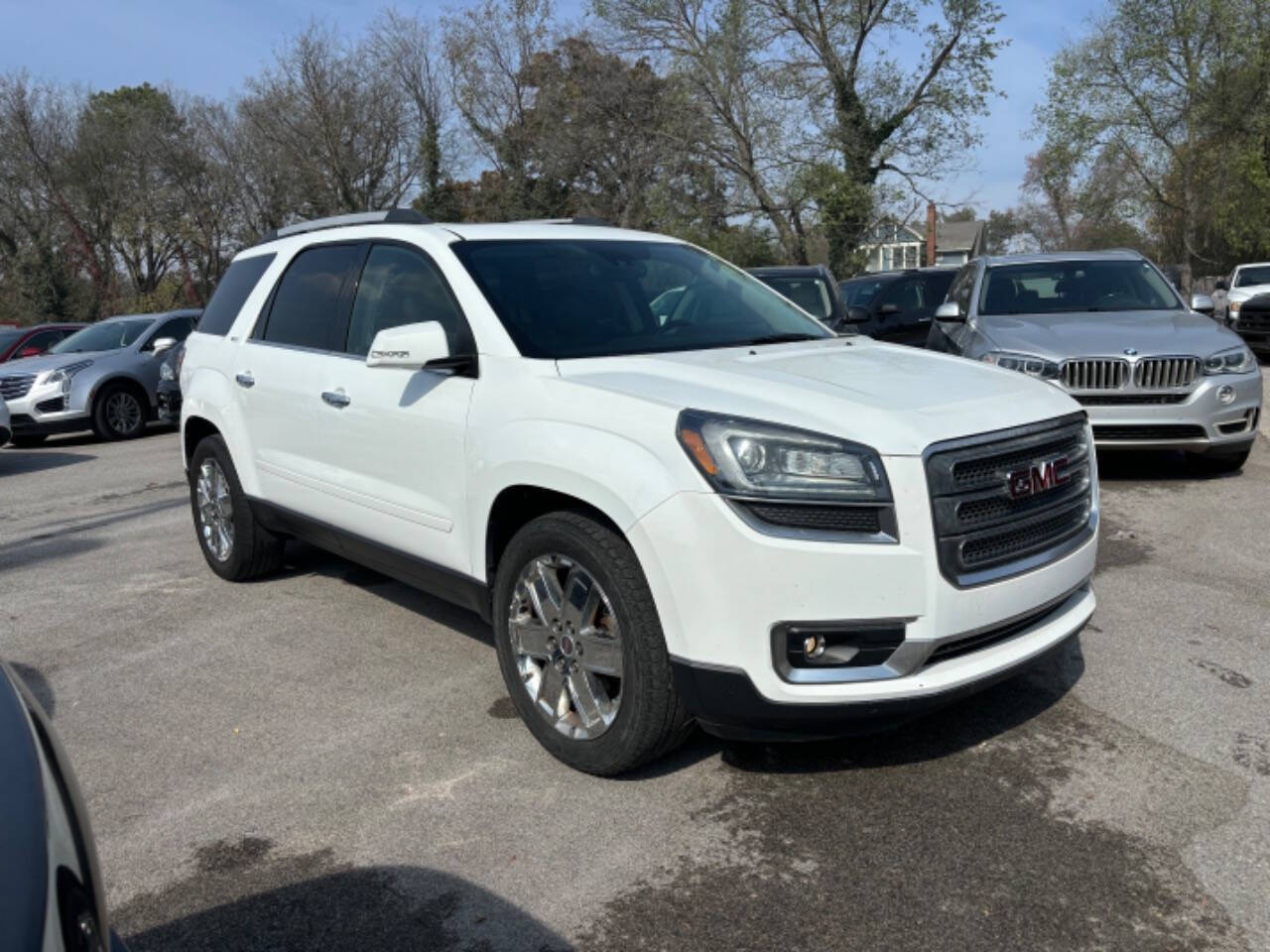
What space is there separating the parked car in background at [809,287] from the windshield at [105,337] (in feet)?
29.6

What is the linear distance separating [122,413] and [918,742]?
13446 millimetres

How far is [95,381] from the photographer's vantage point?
14219 millimetres

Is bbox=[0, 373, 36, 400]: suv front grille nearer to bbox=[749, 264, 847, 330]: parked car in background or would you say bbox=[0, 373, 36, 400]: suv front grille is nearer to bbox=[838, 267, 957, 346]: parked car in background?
bbox=[749, 264, 847, 330]: parked car in background

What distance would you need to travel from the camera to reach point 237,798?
360 cm

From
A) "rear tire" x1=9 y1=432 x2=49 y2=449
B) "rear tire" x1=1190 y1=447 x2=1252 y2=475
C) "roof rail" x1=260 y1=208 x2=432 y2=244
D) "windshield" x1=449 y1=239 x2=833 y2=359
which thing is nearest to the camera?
"windshield" x1=449 y1=239 x2=833 y2=359

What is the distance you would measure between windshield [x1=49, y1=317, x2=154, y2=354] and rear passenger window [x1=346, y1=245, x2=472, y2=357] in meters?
11.8

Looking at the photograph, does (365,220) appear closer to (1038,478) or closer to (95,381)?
(1038,478)

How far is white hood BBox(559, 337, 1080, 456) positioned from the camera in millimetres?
3184

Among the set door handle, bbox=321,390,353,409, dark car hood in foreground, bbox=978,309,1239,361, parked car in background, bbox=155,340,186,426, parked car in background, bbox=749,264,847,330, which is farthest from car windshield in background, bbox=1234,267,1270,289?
door handle, bbox=321,390,353,409

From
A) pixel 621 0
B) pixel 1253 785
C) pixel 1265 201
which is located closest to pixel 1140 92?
pixel 1265 201

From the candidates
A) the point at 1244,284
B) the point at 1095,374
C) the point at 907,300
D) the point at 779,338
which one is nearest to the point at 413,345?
the point at 779,338

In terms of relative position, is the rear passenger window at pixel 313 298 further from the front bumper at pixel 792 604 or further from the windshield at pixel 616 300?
the front bumper at pixel 792 604

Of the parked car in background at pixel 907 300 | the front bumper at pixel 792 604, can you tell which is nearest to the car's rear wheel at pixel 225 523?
the front bumper at pixel 792 604

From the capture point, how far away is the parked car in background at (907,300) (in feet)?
44.4
